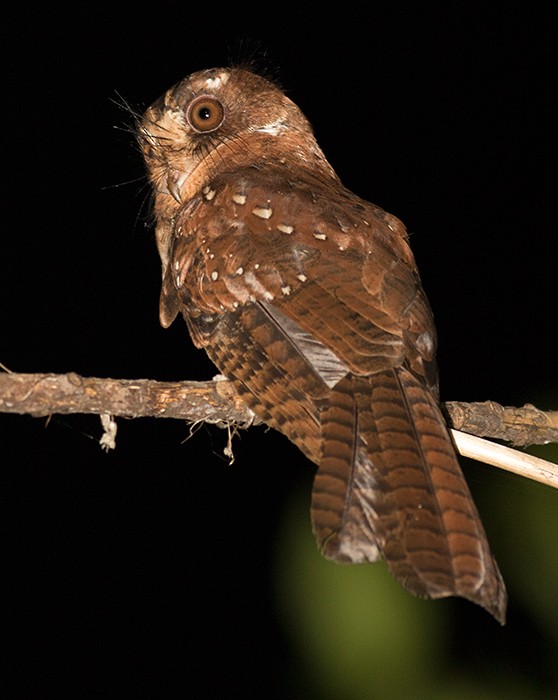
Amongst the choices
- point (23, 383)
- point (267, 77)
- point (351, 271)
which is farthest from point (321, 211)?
point (267, 77)

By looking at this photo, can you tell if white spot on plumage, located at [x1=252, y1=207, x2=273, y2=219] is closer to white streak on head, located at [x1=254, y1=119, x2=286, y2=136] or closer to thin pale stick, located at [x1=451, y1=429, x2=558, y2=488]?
white streak on head, located at [x1=254, y1=119, x2=286, y2=136]

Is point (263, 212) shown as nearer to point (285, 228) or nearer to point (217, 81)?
point (285, 228)

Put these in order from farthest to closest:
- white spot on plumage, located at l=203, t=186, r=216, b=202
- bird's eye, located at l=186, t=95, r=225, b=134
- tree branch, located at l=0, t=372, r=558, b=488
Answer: bird's eye, located at l=186, t=95, r=225, b=134, white spot on plumage, located at l=203, t=186, r=216, b=202, tree branch, located at l=0, t=372, r=558, b=488

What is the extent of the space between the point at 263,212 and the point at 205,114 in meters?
0.83

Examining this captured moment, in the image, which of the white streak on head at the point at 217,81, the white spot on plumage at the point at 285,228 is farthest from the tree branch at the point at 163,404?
the white streak on head at the point at 217,81

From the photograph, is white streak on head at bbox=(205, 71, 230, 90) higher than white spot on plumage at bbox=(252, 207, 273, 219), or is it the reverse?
white streak on head at bbox=(205, 71, 230, 90)

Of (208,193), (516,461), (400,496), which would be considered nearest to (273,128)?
(208,193)

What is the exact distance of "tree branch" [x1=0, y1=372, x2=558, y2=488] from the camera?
2146 mm

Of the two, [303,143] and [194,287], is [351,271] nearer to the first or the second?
[194,287]

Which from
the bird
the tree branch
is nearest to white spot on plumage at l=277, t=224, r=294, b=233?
the bird

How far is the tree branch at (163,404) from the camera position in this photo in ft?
7.04

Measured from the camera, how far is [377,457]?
81.2 inches

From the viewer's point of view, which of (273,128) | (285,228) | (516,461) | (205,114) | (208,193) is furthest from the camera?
(273,128)

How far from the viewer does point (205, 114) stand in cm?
323
